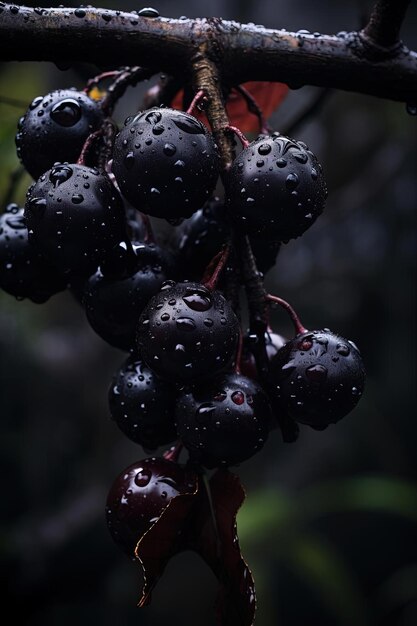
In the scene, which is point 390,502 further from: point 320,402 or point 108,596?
point 320,402

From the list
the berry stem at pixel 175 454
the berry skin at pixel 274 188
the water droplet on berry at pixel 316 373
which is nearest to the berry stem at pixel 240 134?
the berry skin at pixel 274 188

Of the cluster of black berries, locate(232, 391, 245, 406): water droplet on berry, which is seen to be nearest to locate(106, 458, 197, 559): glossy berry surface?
the cluster of black berries

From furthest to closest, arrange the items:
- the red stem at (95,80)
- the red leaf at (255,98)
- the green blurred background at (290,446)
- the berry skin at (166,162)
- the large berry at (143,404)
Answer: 1. the green blurred background at (290,446)
2. the red leaf at (255,98)
3. the red stem at (95,80)
4. the large berry at (143,404)
5. the berry skin at (166,162)

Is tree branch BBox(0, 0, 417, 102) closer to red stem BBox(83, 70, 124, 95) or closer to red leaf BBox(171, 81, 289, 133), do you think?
red stem BBox(83, 70, 124, 95)

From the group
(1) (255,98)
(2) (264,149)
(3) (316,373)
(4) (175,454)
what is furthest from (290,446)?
(2) (264,149)

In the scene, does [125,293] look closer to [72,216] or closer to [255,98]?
[72,216]

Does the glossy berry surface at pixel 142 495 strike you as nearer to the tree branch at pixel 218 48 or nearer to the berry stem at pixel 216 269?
the berry stem at pixel 216 269
